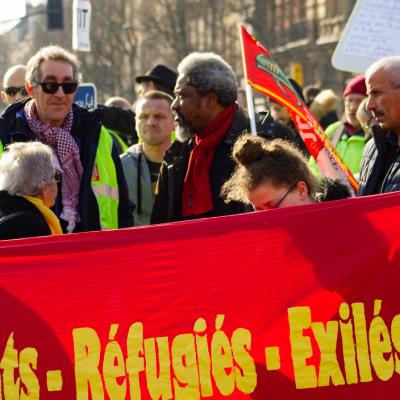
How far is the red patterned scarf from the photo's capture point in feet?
21.5

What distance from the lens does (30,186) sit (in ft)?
19.1

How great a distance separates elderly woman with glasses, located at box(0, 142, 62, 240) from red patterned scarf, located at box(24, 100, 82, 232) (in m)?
0.60

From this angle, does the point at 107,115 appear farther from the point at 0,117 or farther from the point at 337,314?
the point at 337,314

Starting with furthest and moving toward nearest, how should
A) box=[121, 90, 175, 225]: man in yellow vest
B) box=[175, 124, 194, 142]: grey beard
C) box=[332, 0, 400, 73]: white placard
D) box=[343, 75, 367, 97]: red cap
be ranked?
box=[343, 75, 367, 97]: red cap, box=[332, 0, 400, 73]: white placard, box=[121, 90, 175, 225]: man in yellow vest, box=[175, 124, 194, 142]: grey beard

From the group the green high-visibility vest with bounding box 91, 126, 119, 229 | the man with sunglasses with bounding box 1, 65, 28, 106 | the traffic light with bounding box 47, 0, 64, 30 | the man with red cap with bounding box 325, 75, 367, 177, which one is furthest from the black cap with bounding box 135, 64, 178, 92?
the traffic light with bounding box 47, 0, 64, 30

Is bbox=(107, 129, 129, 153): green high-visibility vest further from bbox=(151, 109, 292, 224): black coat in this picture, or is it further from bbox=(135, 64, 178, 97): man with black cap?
bbox=(151, 109, 292, 224): black coat

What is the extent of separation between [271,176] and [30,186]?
4.97 feet

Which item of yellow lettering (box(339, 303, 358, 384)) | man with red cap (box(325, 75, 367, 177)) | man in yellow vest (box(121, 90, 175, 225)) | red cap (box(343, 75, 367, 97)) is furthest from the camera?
man with red cap (box(325, 75, 367, 177))


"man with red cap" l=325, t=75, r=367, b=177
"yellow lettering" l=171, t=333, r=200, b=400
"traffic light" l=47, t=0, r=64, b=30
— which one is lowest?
"yellow lettering" l=171, t=333, r=200, b=400

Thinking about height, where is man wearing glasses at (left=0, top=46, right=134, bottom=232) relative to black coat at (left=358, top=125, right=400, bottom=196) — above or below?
above

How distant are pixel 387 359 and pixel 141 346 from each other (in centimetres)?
83

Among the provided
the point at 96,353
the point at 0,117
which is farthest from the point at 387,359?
the point at 0,117

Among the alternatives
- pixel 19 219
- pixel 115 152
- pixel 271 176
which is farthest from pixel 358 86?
pixel 271 176

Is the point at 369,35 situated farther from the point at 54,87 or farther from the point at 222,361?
the point at 222,361
